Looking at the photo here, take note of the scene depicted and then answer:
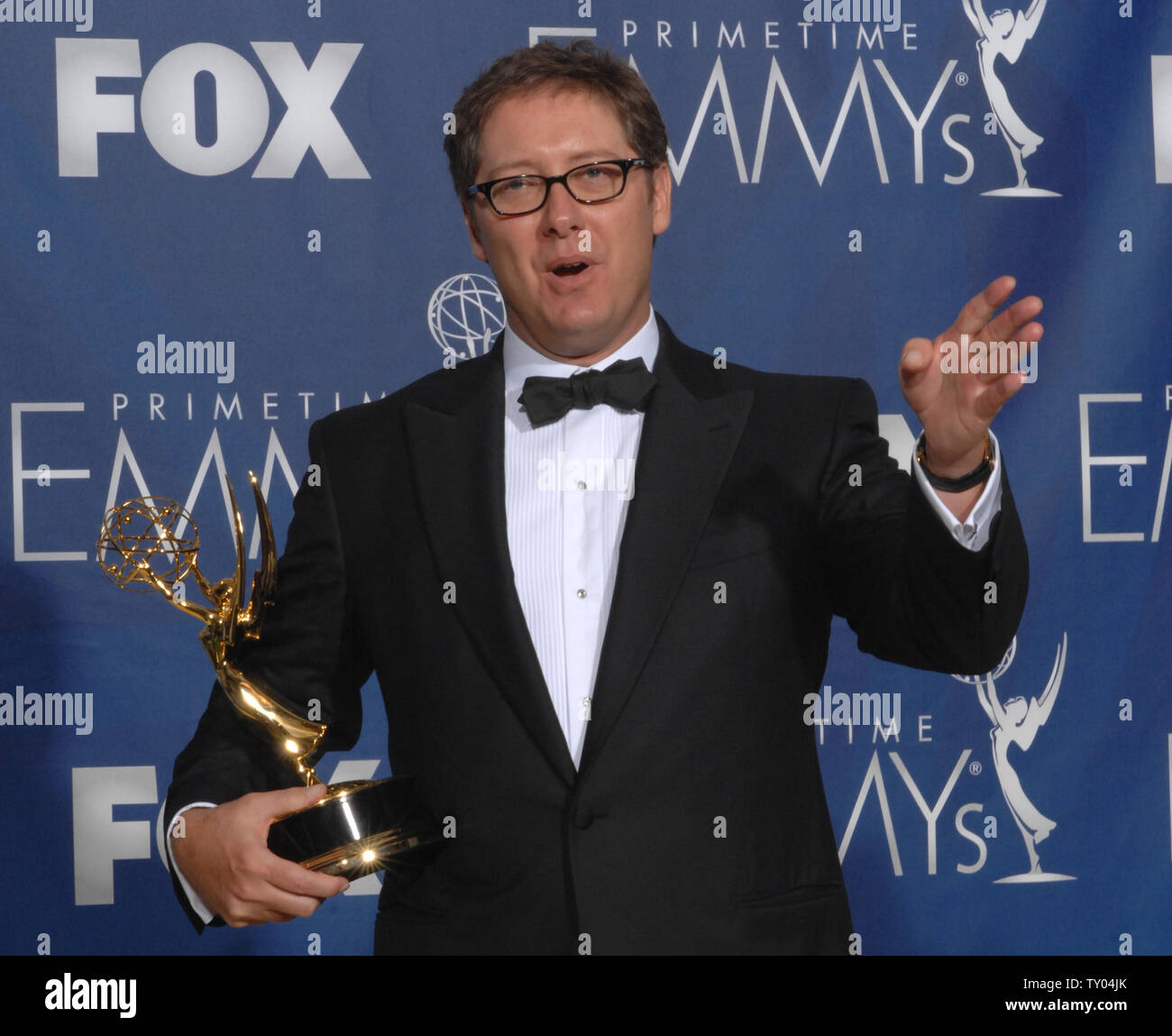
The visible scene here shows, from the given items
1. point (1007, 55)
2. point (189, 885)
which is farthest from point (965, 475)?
point (1007, 55)

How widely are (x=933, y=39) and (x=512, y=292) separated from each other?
129 centimetres

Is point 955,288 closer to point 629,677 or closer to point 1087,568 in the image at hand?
point 1087,568

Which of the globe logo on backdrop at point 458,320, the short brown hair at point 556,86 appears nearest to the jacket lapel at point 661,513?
the short brown hair at point 556,86

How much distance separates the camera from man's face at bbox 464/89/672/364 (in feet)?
6.09

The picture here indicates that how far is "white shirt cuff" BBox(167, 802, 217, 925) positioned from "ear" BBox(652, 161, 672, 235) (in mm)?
1016

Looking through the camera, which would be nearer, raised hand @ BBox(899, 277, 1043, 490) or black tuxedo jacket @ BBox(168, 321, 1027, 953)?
raised hand @ BBox(899, 277, 1043, 490)

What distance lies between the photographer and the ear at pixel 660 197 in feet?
6.52

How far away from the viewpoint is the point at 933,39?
2.70 metres

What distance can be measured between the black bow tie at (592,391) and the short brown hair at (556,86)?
1.01 feet

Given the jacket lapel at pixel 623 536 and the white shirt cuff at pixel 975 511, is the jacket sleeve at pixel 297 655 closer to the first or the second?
the jacket lapel at pixel 623 536

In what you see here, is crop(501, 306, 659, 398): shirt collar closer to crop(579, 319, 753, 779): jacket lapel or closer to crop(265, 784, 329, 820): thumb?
crop(579, 319, 753, 779): jacket lapel

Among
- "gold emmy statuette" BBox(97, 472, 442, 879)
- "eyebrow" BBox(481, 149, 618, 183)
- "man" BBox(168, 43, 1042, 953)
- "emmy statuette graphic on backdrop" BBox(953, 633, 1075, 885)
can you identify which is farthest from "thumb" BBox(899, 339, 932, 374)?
"emmy statuette graphic on backdrop" BBox(953, 633, 1075, 885)
